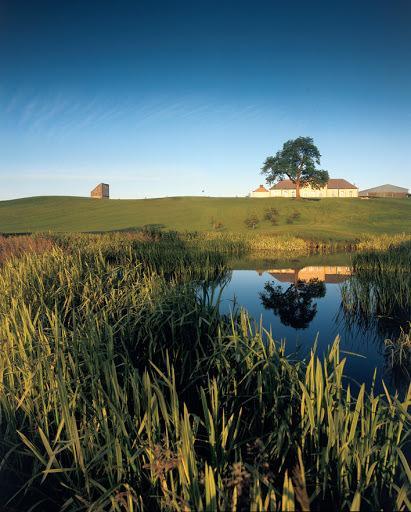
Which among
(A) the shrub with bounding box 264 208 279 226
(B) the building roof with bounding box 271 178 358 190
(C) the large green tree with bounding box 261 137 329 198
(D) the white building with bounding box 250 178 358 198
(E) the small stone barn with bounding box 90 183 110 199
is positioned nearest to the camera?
(A) the shrub with bounding box 264 208 279 226

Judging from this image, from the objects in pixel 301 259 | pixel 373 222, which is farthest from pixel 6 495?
pixel 373 222

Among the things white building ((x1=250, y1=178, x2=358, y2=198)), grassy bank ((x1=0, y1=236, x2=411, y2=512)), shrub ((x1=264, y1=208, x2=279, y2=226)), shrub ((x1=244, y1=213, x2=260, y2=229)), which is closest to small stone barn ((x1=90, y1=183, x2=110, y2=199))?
white building ((x1=250, y1=178, x2=358, y2=198))

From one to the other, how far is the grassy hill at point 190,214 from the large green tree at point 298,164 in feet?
33.2

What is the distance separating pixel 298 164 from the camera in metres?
82.8

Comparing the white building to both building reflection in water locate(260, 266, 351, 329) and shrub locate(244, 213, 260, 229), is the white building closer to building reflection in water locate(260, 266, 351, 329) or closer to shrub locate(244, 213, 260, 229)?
shrub locate(244, 213, 260, 229)

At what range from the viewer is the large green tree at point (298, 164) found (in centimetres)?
8169

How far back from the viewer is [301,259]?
88.1ft

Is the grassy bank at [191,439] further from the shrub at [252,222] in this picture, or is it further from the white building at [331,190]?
the white building at [331,190]

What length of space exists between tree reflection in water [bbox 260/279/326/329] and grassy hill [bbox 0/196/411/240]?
30.5 metres

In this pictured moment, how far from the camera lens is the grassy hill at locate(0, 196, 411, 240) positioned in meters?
53.5

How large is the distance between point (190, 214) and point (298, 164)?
1288 inches

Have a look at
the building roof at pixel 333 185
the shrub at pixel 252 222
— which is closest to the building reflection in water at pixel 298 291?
the shrub at pixel 252 222

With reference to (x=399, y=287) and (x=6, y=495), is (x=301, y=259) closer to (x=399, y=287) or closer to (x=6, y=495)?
(x=399, y=287)

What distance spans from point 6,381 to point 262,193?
143 metres
